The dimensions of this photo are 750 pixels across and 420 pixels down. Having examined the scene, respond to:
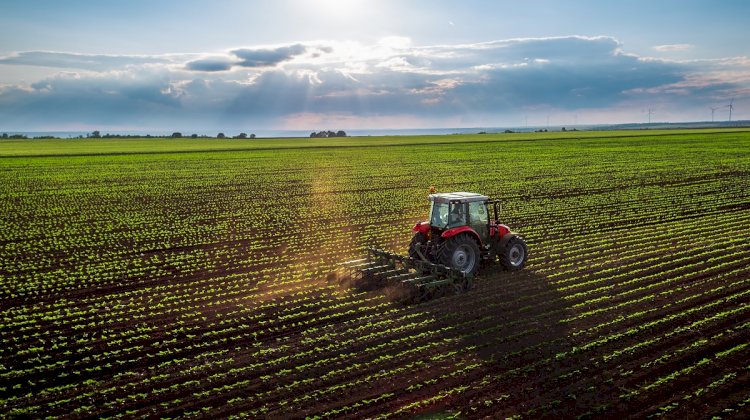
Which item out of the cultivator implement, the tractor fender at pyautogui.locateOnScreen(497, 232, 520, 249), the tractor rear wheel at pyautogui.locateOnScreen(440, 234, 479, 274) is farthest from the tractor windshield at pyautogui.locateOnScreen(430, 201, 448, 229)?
the tractor fender at pyautogui.locateOnScreen(497, 232, 520, 249)

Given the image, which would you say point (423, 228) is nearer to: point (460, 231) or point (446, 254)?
point (460, 231)

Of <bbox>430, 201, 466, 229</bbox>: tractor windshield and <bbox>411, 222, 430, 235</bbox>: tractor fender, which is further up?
<bbox>430, 201, 466, 229</bbox>: tractor windshield

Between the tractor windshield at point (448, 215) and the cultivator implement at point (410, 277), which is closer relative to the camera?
the cultivator implement at point (410, 277)

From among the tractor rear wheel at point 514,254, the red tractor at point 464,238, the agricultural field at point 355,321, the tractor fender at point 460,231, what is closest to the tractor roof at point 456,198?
the red tractor at point 464,238

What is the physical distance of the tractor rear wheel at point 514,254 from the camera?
15.8 meters

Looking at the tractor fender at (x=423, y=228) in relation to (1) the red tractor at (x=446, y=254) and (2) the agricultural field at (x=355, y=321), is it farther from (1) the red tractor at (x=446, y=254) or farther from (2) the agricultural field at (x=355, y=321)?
(2) the agricultural field at (x=355, y=321)

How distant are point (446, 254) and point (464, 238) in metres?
0.70

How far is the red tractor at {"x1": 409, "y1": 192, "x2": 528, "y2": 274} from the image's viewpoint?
14.9m

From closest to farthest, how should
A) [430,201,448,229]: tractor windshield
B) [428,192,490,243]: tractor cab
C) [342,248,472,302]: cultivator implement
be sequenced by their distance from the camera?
[342,248,472,302]: cultivator implement < [428,192,490,243]: tractor cab < [430,201,448,229]: tractor windshield

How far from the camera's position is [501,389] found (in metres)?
9.55

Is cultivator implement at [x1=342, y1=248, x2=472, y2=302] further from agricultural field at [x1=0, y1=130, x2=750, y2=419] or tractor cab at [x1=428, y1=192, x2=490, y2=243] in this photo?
tractor cab at [x1=428, y1=192, x2=490, y2=243]

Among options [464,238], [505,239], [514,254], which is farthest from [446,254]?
[514,254]

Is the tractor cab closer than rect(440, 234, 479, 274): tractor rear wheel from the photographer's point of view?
No

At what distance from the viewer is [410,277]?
14.6 meters
